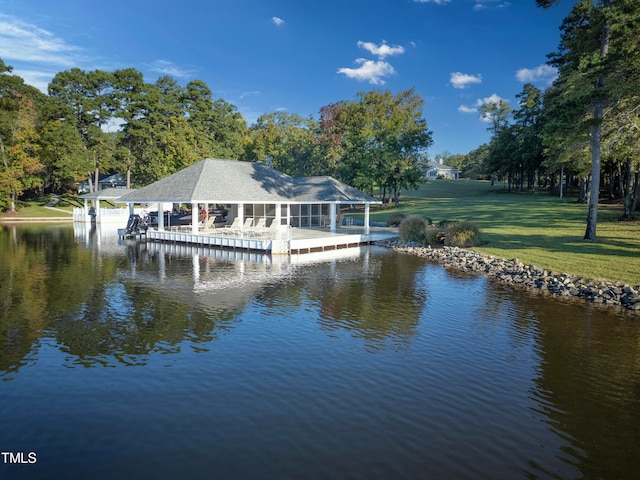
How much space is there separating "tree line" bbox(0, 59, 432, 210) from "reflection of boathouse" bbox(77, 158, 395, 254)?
16858 millimetres

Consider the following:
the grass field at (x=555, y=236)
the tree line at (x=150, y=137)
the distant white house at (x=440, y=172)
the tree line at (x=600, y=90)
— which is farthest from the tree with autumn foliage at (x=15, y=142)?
the distant white house at (x=440, y=172)

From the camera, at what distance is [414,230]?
29766 mm

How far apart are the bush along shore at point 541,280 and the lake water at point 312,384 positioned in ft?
4.03

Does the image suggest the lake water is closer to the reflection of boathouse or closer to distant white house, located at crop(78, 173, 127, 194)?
the reflection of boathouse

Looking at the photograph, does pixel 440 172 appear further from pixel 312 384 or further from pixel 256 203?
pixel 312 384

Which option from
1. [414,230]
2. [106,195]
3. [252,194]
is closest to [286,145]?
[106,195]

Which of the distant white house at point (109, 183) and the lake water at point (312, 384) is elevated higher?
the distant white house at point (109, 183)

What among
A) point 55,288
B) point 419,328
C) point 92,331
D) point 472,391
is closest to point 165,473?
point 472,391

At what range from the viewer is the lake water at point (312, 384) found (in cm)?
618

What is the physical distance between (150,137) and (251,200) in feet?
118

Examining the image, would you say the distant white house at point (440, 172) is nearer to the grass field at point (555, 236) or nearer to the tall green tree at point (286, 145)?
the tall green tree at point (286, 145)

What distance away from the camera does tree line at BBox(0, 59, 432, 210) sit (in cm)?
5328

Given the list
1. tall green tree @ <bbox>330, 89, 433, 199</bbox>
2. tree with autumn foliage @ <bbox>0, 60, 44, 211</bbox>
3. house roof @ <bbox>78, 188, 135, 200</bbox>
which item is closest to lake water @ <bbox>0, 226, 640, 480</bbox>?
house roof @ <bbox>78, 188, 135, 200</bbox>

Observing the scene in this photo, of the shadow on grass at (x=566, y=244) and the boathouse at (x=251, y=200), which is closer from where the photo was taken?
the shadow on grass at (x=566, y=244)
